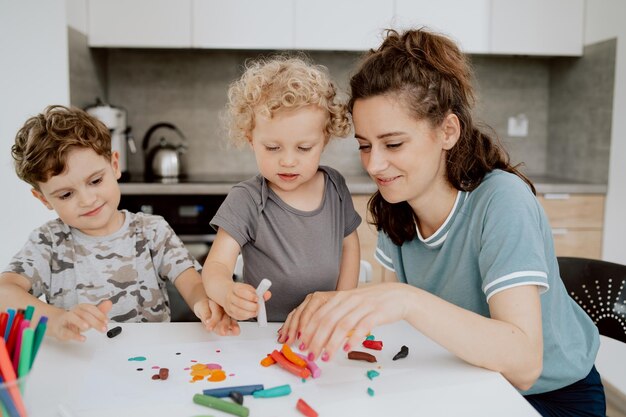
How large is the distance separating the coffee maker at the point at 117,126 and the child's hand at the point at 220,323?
1987 millimetres

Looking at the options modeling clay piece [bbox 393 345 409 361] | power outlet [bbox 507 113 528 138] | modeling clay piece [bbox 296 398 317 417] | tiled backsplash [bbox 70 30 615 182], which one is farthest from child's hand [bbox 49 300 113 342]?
power outlet [bbox 507 113 528 138]

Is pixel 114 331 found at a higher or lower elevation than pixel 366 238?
higher

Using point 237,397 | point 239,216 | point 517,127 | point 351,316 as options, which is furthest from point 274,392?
point 517,127

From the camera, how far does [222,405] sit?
2.49 ft

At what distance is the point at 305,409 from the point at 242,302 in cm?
26

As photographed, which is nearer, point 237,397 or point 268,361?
point 237,397

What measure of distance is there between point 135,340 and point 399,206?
0.69m

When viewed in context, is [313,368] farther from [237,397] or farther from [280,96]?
[280,96]

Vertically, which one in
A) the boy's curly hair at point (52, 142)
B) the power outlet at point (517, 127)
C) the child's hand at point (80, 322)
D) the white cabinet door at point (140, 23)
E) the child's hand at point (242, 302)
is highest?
the white cabinet door at point (140, 23)

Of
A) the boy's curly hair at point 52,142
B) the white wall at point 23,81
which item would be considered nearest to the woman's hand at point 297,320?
the boy's curly hair at point 52,142

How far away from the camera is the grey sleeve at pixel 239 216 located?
127 cm

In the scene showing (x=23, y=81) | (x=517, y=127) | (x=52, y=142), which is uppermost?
(x=23, y=81)

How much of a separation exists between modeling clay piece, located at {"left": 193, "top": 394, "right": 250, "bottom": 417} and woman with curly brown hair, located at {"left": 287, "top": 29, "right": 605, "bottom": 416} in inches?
8.7

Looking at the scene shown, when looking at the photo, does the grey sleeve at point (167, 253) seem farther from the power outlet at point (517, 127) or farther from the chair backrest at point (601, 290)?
the power outlet at point (517, 127)
